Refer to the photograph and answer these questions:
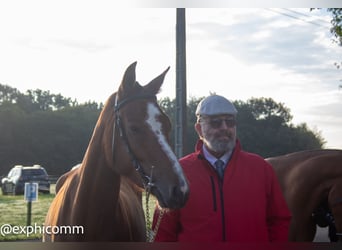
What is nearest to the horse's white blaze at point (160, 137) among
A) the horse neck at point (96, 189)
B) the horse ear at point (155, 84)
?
the horse ear at point (155, 84)

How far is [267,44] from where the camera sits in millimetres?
2953

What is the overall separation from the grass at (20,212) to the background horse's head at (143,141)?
40 cm

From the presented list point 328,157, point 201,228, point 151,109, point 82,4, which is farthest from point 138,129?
point 328,157

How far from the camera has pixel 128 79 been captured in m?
2.47

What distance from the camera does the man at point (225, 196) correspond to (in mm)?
2172

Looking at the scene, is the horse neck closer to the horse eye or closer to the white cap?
the horse eye

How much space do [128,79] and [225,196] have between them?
88 cm

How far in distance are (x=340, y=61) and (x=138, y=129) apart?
1503 mm

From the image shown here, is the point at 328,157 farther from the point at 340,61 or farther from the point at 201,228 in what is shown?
the point at 201,228

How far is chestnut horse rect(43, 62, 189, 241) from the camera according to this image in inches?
90.2

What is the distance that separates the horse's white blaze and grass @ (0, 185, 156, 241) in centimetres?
52

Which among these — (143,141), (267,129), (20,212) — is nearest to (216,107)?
(143,141)

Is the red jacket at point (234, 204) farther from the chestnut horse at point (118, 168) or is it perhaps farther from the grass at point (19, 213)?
the grass at point (19, 213)

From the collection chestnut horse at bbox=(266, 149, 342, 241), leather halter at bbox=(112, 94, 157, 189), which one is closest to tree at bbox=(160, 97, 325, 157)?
chestnut horse at bbox=(266, 149, 342, 241)
